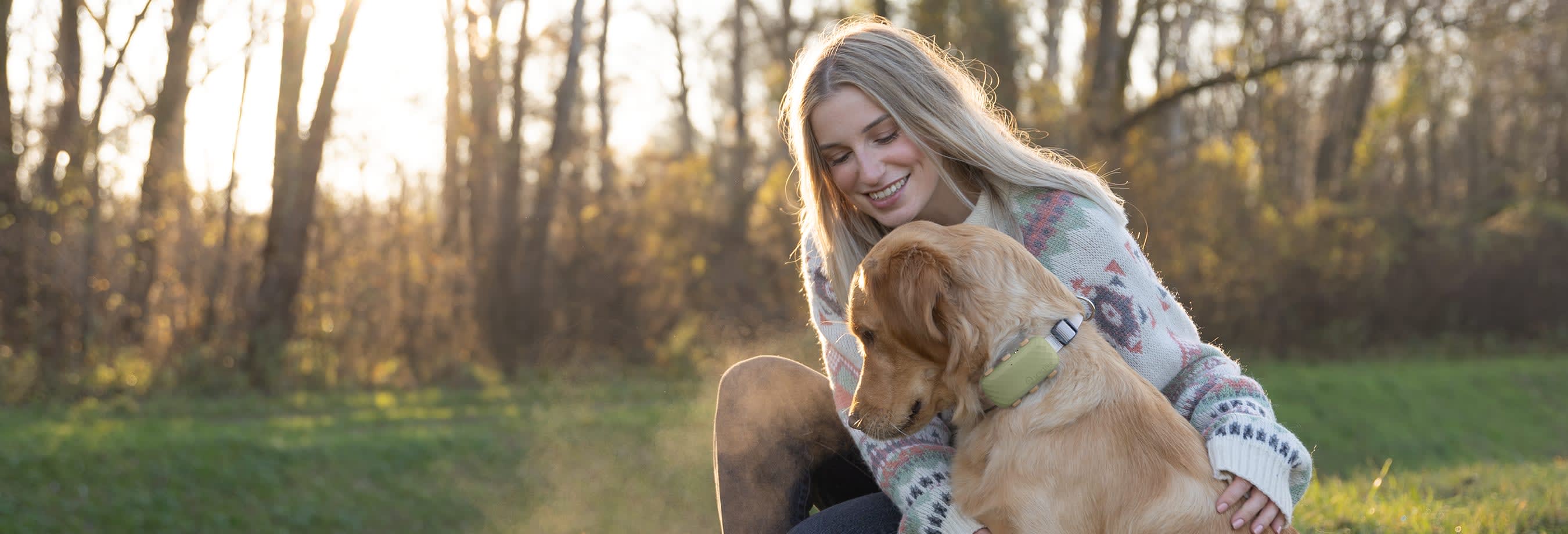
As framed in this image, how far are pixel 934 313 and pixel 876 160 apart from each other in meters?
0.86

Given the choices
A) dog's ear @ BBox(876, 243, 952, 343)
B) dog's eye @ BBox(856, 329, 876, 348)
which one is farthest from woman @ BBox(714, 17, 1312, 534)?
dog's ear @ BBox(876, 243, 952, 343)

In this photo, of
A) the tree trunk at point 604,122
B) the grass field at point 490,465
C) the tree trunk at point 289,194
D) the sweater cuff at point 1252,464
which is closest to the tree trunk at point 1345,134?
the grass field at point 490,465

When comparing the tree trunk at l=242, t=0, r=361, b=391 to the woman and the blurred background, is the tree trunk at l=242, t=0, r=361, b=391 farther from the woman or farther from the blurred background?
the woman

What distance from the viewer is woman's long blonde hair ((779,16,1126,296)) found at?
3371 millimetres

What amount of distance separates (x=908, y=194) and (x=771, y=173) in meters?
12.7

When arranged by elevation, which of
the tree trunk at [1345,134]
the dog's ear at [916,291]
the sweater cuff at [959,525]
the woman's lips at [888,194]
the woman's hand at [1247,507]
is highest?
the tree trunk at [1345,134]

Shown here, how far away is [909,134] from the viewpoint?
134 inches

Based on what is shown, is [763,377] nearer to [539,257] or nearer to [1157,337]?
[1157,337]

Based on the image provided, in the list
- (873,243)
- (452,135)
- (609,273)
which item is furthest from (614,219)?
(873,243)

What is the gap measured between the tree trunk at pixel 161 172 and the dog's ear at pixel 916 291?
37.3ft

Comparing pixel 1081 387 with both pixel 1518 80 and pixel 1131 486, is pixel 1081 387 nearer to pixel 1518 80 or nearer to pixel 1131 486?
pixel 1131 486

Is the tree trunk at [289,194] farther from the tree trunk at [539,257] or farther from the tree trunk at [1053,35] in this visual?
the tree trunk at [1053,35]

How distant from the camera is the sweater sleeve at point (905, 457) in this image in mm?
2852

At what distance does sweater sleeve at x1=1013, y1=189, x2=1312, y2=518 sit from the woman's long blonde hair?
8cm
